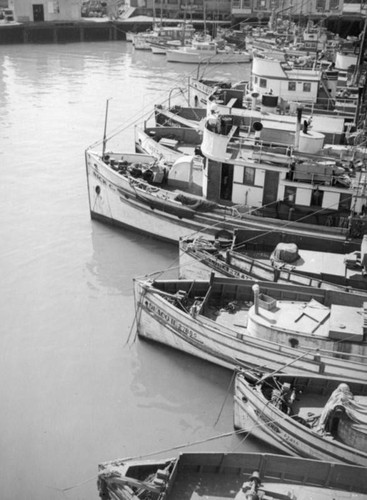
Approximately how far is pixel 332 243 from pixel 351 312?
420 centimetres

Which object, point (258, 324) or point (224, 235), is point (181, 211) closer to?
point (224, 235)

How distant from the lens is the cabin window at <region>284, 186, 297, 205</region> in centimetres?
1981

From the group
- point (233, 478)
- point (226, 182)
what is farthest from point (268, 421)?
point (226, 182)

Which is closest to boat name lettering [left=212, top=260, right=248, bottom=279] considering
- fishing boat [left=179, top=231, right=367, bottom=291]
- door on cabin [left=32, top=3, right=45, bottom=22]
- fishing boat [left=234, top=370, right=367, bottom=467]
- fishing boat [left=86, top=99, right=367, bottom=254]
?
fishing boat [left=179, top=231, right=367, bottom=291]

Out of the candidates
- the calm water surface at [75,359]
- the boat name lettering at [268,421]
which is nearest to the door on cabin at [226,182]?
the calm water surface at [75,359]

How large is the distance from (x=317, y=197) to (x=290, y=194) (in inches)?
38.2

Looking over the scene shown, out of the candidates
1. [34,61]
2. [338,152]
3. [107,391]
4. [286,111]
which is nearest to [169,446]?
[107,391]

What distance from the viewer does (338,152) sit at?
71.5 ft

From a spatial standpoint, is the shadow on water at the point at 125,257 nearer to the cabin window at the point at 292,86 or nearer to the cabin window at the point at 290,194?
the cabin window at the point at 290,194

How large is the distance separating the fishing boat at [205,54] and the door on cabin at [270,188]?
162ft

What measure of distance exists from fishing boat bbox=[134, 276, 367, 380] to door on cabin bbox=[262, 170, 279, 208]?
5.31m

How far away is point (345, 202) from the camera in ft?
64.0

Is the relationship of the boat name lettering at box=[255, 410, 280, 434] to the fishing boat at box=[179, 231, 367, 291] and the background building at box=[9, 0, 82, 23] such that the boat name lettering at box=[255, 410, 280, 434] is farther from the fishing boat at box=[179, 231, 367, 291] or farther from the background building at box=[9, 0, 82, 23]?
the background building at box=[9, 0, 82, 23]

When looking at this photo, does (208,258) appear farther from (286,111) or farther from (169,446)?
(286,111)
